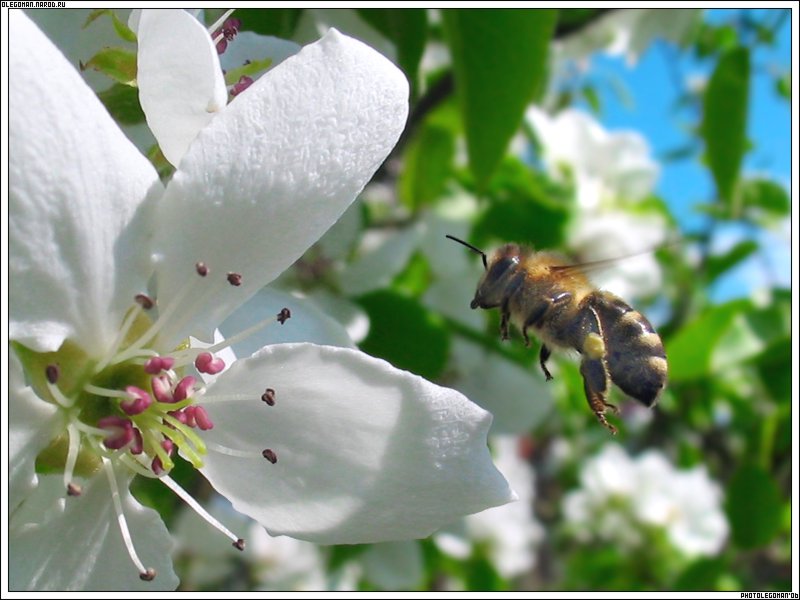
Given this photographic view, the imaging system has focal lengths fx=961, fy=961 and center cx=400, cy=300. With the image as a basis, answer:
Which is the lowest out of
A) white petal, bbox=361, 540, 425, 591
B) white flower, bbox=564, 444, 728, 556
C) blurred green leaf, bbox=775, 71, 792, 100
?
white flower, bbox=564, 444, 728, 556

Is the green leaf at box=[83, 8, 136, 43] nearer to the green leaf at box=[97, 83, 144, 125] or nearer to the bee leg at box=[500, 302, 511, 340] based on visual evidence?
the green leaf at box=[97, 83, 144, 125]

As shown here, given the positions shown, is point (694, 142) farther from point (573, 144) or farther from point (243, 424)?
point (243, 424)

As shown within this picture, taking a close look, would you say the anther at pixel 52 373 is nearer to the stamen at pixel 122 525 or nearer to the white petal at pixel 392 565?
the stamen at pixel 122 525

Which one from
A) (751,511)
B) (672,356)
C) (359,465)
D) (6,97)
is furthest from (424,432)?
(751,511)

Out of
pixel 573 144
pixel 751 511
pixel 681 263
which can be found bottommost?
pixel 751 511

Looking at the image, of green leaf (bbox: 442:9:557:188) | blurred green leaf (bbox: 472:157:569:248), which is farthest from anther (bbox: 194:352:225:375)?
blurred green leaf (bbox: 472:157:569:248)

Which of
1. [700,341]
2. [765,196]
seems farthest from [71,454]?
[765,196]
